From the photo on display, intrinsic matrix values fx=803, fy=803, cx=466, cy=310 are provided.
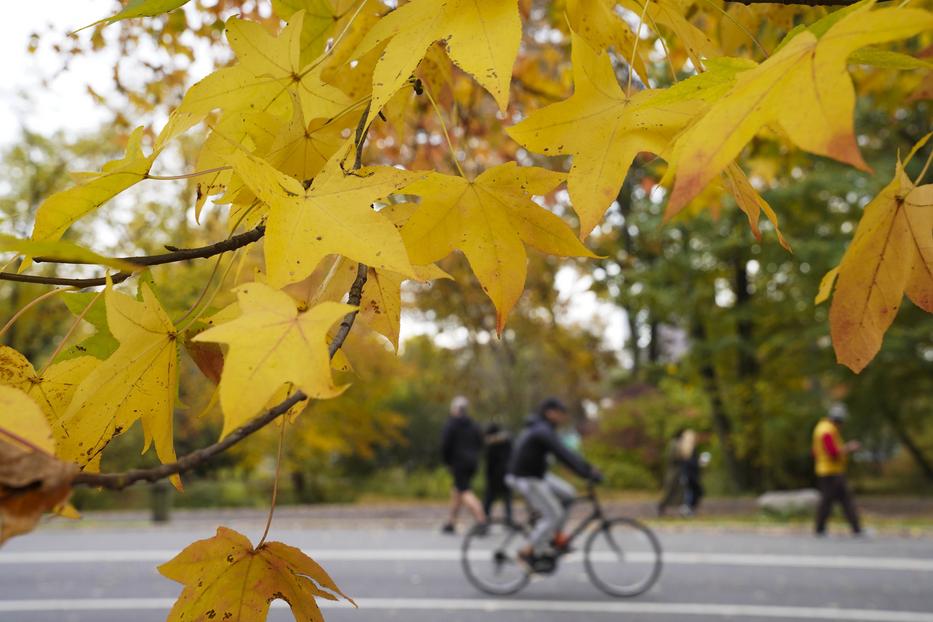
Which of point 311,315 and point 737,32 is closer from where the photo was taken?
point 311,315

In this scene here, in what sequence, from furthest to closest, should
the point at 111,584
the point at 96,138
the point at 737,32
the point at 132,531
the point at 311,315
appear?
1. the point at 96,138
2. the point at 132,531
3. the point at 111,584
4. the point at 737,32
5. the point at 311,315

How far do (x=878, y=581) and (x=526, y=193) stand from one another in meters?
7.53

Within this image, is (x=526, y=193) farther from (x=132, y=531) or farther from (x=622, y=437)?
(x=622, y=437)

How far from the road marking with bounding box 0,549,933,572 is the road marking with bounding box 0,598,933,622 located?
0.85 m

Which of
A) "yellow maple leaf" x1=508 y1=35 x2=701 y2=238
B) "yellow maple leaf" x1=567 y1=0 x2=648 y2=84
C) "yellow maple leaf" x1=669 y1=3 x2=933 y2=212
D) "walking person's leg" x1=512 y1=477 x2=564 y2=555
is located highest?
"yellow maple leaf" x1=567 y1=0 x2=648 y2=84

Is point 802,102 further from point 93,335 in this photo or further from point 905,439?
point 905,439

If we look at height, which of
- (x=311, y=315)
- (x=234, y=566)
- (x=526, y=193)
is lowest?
(x=234, y=566)

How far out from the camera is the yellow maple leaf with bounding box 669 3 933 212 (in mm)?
494

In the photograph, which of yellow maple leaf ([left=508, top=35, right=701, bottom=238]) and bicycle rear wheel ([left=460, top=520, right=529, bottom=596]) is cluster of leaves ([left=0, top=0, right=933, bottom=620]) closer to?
yellow maple leaf ([left=508, top=35, right=701, bottom=238])

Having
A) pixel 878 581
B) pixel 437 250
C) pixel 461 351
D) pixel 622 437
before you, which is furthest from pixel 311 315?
pixel 622 437

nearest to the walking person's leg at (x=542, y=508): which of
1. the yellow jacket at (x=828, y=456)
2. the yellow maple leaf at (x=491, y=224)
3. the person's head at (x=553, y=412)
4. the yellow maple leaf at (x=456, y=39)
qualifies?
the person's head at (x=553, y=412)

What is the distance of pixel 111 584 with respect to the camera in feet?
24.8

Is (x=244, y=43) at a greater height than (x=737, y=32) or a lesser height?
lesser

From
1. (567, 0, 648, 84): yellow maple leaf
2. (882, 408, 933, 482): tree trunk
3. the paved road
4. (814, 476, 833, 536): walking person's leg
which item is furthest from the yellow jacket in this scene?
(567, 0, 648, 84): yellow maple leaf
